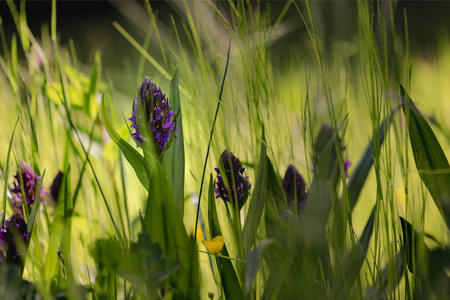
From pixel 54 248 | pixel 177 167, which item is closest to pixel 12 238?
pixel 54 248

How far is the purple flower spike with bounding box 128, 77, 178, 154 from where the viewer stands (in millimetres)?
411

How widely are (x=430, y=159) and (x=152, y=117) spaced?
282 millimetres

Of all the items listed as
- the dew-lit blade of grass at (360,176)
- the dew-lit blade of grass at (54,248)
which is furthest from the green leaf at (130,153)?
the dew-lit blade of grass at (360,176)

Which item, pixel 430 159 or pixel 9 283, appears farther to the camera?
pixel 430 159

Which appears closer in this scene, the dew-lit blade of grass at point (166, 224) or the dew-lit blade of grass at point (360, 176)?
the dew-lit blade of grass at point (166, 224)

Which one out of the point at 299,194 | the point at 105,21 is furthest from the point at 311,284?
the point at 105,21

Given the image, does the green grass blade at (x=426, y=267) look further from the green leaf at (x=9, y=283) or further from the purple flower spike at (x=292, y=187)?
the green leaf at (x=9, y=283)

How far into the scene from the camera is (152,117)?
41cm

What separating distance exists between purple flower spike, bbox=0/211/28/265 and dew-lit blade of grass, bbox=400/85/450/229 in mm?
382

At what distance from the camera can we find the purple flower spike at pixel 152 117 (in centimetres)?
41

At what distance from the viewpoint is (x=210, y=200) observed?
0.43m

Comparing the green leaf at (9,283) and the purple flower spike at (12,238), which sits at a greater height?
the purple flower spike at (12,238)

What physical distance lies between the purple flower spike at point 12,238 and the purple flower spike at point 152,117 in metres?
0.14

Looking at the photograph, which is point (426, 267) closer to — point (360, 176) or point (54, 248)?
point (360, 176)
